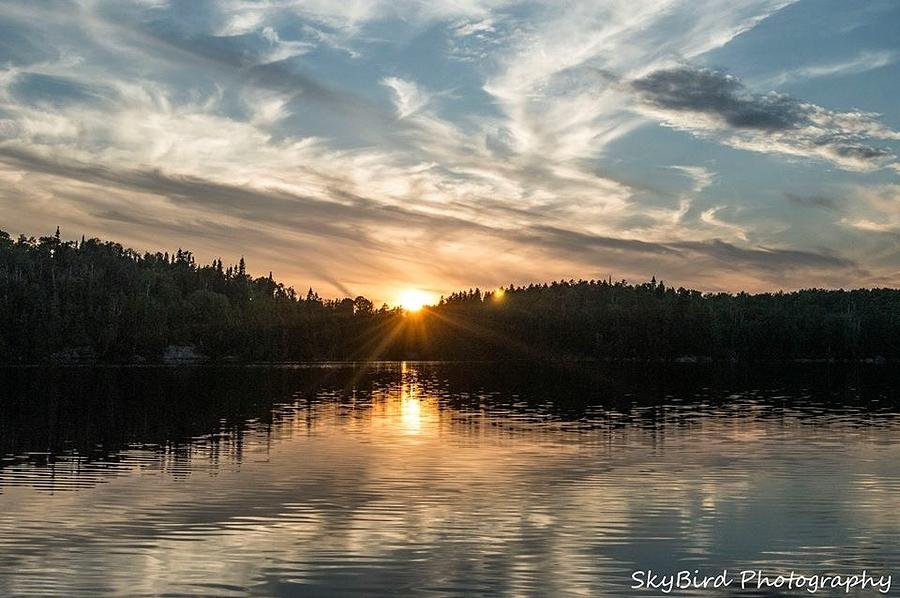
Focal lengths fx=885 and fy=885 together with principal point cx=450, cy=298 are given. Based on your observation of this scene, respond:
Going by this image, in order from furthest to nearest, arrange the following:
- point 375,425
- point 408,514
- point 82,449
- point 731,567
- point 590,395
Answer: point 590,395 → point 375,425 → point 82,449 → point 408,514 → point 731,567

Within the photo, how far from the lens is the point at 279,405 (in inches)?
4405

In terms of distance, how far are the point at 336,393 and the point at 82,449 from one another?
81557 mm

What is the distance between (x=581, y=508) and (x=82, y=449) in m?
38.7

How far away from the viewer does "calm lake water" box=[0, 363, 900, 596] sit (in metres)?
28.2

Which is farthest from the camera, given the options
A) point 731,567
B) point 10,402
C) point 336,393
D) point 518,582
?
point 336,393

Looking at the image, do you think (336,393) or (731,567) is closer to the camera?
(731,567)

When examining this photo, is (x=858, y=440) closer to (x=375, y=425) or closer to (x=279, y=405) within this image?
(x=375, y=425)

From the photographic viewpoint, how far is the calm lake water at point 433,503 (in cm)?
2819

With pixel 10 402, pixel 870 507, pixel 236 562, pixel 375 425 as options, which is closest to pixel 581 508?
pixel 870 507

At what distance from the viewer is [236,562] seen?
29.2 m

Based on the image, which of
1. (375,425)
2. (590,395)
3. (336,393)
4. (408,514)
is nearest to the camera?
(408,514)

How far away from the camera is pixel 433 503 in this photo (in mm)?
40438

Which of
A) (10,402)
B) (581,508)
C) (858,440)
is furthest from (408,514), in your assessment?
(10,402)

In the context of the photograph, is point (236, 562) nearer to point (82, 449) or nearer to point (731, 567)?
point (731, 567)
